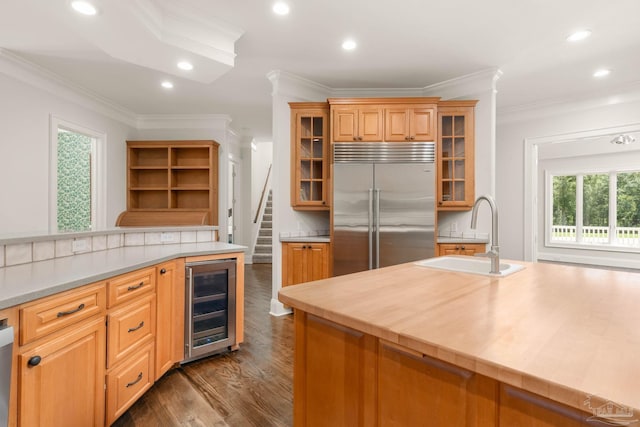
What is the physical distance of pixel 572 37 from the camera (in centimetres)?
292

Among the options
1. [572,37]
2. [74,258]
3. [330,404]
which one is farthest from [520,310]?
[572,37]

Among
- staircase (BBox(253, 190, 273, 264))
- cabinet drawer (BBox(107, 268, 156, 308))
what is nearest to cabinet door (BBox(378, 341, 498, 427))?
cabinet drawer (BBox(107, 268, 156, 308))

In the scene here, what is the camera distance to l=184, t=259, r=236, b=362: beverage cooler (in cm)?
237

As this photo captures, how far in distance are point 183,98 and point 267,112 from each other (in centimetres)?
128

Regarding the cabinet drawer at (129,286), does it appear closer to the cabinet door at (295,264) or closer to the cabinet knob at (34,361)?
the cabinet knob at (34,361)

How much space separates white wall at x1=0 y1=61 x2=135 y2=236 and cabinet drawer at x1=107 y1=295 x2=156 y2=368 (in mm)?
2119

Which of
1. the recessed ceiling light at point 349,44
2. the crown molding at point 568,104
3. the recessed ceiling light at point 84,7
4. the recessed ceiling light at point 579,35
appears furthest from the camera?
the crown molding at point 568,104

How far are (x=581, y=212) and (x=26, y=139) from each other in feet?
32.2

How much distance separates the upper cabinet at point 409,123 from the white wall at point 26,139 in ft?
12.7

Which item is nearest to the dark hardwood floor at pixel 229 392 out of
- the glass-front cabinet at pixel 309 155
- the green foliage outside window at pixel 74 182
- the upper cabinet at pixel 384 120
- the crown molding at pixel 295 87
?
the glass-front cabinet at pixel 309 155

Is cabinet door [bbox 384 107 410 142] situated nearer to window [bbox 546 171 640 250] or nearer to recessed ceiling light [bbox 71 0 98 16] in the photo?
recessed ceiling light [bbox 71 0 98 16]

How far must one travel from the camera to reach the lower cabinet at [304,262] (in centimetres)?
359

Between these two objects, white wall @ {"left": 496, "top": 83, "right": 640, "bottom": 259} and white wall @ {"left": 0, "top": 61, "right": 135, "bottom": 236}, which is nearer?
white wall @ {"left": 0, "top": 61, "right": 135, "bottom": 236}

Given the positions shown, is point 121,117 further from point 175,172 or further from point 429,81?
point 429,81
